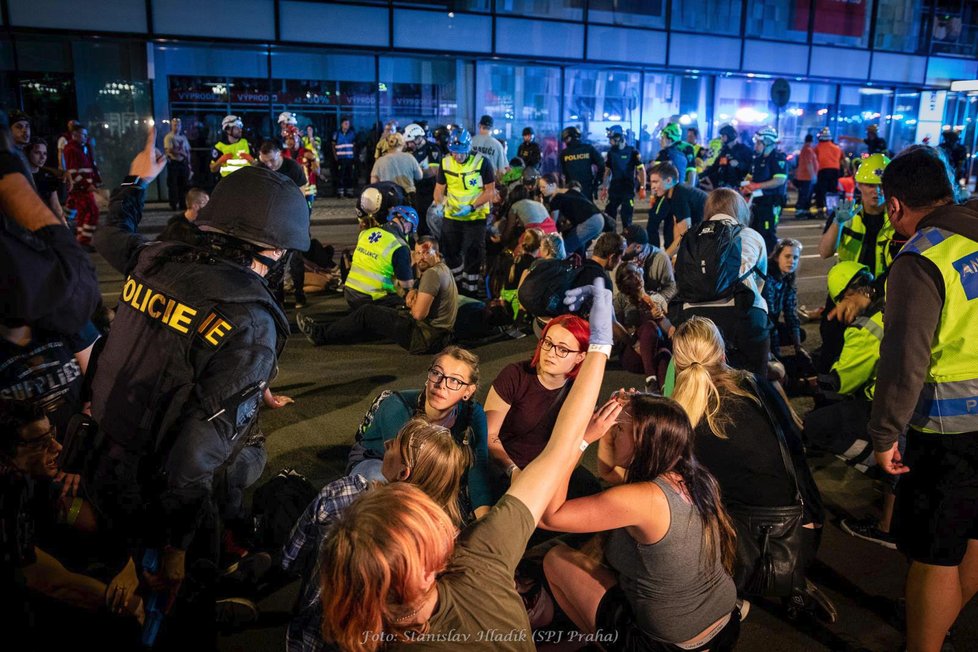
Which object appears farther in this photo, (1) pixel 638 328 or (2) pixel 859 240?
(2) pixel 859 240

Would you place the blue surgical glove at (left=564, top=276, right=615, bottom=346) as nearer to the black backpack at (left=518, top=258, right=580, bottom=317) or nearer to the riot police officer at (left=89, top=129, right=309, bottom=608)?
the riot police officer at (left=89, top=129, right=309, bottom=608)

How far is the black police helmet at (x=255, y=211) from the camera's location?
8.63 feet

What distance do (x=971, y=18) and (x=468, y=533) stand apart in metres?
34.6

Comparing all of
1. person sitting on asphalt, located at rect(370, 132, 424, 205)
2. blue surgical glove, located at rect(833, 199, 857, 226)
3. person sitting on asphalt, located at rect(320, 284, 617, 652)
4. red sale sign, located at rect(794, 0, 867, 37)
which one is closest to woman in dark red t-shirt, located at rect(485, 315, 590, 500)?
person sitting on asphalt, located at rect(320, 284, 617, 652)

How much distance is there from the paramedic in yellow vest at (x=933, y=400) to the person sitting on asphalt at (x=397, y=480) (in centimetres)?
162

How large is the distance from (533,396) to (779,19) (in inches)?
944

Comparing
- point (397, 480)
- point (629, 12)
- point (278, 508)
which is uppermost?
point (629, 12)

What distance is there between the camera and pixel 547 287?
617 cm

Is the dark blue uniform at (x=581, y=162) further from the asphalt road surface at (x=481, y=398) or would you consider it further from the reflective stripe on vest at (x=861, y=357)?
the reflective stripe on vest at (x=861, y=357)

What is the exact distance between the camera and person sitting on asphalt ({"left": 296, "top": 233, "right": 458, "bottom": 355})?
732 cm

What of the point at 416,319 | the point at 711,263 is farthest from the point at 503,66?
the point at 711,263

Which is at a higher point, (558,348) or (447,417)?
(558,348)

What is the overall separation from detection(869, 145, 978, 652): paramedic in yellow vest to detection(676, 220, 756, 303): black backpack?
6.67 feet

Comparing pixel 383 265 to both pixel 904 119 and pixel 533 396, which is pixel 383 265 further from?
pixel 904 119
